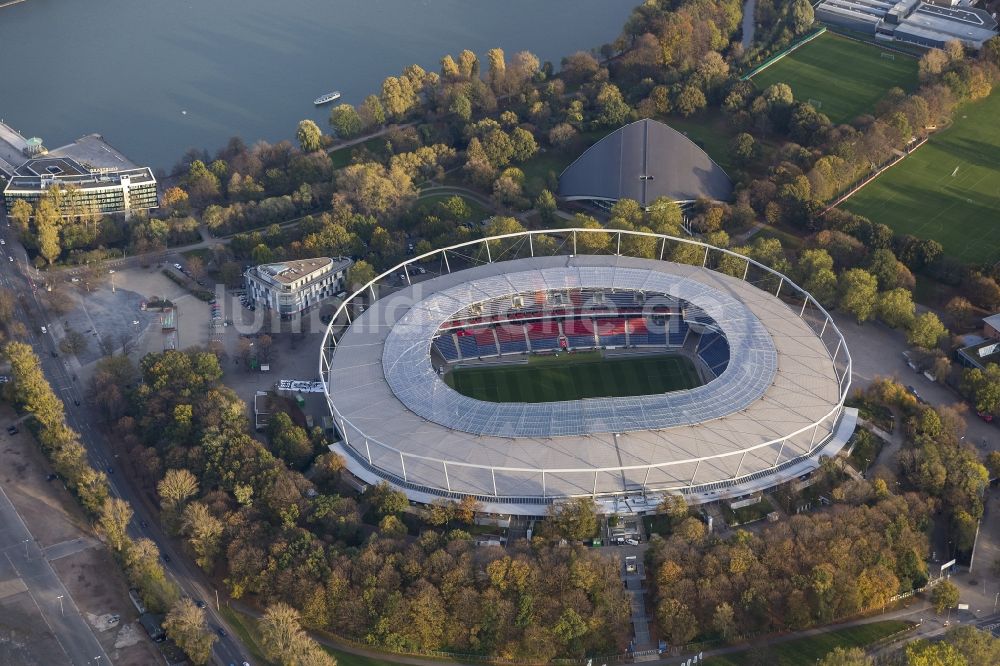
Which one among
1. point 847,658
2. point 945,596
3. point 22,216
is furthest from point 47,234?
point 945,596

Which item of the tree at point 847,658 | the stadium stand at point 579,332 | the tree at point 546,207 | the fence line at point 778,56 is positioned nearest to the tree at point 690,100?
the fence line at point 778,56

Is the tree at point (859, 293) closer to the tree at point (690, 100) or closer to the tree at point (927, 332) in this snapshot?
the tree at point (927, 332)

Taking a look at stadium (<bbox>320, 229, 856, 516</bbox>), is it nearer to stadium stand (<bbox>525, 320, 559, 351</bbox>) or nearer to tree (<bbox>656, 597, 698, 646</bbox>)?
stadium stand (<bbox>525, 320, 559, 351</bbox>)

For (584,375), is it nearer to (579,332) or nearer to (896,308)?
(579,332)

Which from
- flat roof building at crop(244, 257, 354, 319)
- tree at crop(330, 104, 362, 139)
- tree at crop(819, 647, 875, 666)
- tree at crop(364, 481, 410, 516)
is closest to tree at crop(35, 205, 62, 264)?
flat roof building at crop(244, 257, 354, 319)

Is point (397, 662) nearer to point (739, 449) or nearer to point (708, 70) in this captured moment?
point (739, 449)

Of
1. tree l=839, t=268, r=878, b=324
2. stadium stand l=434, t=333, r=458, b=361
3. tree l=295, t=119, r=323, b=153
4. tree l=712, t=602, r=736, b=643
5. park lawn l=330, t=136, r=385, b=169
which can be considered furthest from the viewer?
park lawn l=330, t=136, r=385, b=169
